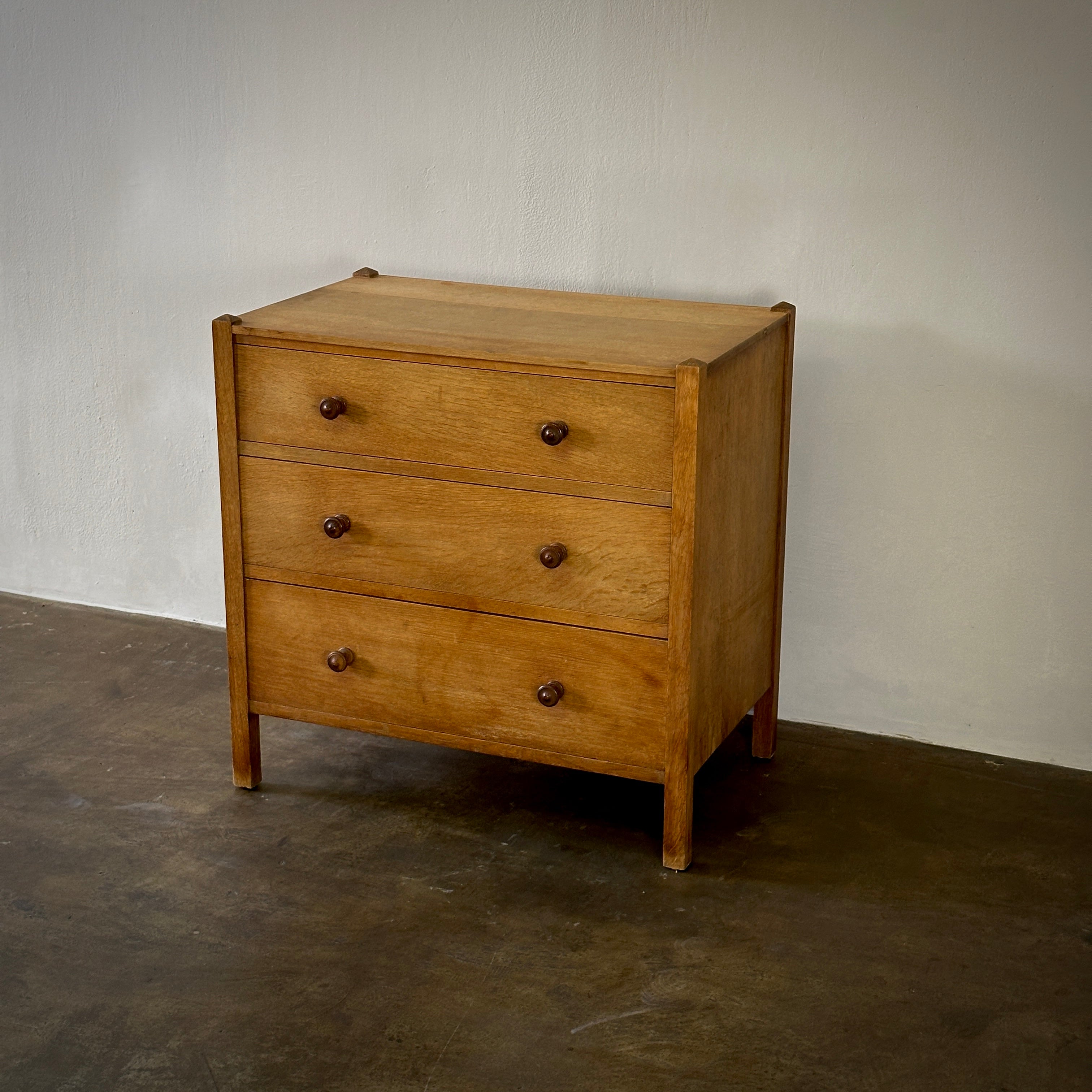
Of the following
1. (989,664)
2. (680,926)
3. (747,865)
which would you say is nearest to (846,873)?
(747,865)

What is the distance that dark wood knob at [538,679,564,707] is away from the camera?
7.95 ft

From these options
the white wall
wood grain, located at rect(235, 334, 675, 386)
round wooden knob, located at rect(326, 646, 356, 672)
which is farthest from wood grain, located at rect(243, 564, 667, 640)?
the white wall

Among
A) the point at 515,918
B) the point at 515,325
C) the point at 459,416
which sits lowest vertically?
the point at 515,918

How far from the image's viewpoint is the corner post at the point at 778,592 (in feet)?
8.79

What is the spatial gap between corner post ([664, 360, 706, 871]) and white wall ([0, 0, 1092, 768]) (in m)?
0.66

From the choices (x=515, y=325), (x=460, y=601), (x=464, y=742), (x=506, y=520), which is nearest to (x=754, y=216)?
(x=515, y=325)

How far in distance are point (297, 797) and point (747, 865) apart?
2.83 feet

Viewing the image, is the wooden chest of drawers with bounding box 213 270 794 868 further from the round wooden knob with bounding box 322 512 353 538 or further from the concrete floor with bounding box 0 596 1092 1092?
the concrete floor with bounding box 0 596 1092 1092

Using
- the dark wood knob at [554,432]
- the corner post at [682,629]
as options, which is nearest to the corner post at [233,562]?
the dark wood knob at [554,432]

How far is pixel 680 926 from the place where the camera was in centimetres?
229

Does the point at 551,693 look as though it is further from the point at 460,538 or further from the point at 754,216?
the point at 754,216

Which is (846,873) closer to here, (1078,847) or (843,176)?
(1078,847)

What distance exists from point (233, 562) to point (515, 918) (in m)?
0.84

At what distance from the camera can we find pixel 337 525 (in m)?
2.49
